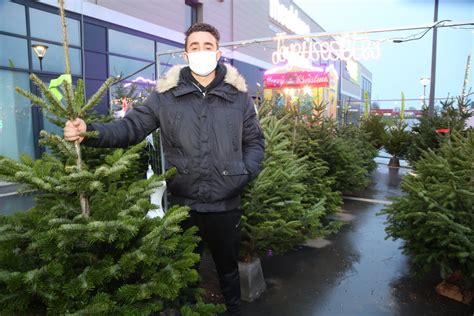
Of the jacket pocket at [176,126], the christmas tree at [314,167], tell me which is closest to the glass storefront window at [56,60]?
the christmas tree at [314,167]

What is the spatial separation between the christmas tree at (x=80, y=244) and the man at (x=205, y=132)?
1.76ft

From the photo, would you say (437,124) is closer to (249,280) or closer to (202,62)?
(249,280)

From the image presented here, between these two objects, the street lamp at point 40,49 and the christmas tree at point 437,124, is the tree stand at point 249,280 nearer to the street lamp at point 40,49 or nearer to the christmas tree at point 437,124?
the christmas tree at point 437,124

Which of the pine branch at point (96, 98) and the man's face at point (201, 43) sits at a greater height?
the man's face at point (201, 43)

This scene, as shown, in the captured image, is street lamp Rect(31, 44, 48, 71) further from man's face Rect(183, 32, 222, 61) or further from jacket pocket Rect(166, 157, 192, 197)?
jacket pocket Rect(166, 157, 192, 197)

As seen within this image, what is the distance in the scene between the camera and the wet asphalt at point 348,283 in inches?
145

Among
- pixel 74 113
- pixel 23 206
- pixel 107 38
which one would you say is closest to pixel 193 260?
pixel 74 113

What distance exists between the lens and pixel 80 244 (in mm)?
1832

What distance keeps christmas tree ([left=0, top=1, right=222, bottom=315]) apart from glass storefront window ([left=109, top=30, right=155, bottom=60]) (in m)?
12.3

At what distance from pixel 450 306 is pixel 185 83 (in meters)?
3.37

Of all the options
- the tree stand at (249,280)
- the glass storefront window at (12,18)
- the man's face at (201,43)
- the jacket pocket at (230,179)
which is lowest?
the tree stand at (249,280)

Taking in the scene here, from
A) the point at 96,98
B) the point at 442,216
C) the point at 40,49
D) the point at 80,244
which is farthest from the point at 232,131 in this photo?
the point at 40,49

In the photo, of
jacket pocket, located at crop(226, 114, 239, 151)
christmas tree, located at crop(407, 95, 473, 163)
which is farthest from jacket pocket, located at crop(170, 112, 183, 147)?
christmas tree, located at crop(407, 95, 473, 163)

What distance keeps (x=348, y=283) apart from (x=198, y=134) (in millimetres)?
2829
